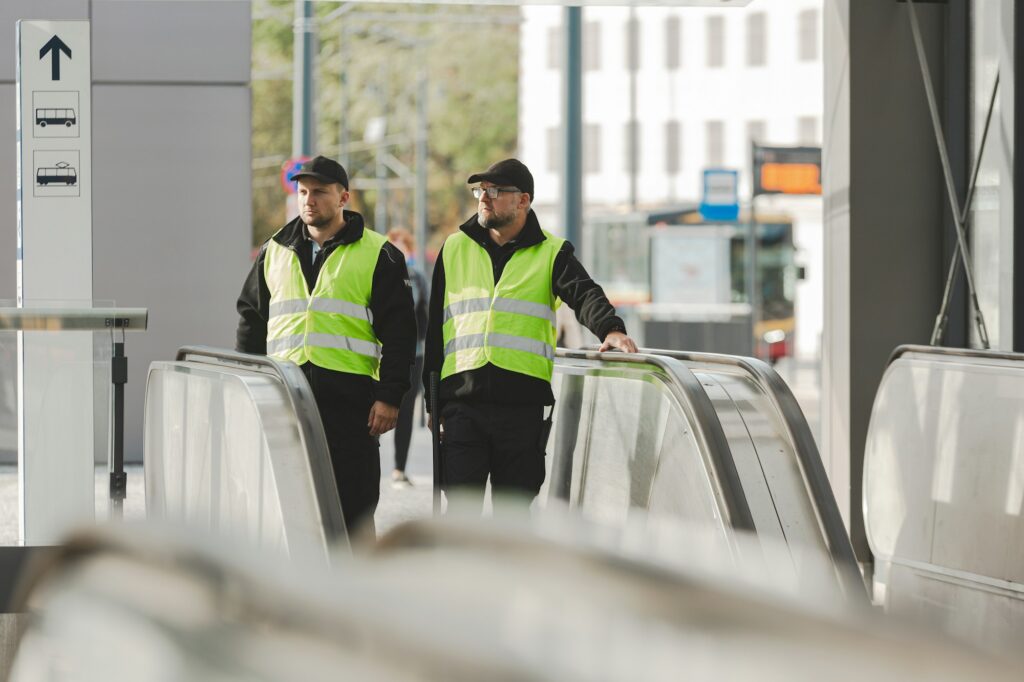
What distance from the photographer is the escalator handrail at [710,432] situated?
4.90m

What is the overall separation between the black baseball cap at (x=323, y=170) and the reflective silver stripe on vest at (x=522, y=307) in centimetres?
77

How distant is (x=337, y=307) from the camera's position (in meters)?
5.94

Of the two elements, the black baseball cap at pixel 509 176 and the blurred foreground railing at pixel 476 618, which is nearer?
the blurred foreground railing at pixel 476 618

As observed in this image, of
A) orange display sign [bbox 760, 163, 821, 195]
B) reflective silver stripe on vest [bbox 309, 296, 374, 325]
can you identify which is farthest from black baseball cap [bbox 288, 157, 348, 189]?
orange display sign [bbox 760, 163, 821, 195]

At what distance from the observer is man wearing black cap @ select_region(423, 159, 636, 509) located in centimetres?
602

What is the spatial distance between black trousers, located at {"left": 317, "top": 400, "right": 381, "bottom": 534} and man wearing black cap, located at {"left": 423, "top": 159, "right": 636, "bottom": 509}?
0.31m

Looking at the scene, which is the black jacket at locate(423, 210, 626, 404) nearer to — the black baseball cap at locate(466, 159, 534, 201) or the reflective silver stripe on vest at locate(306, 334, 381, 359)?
the black baseball cap at locate(466, 159, 534, 201)

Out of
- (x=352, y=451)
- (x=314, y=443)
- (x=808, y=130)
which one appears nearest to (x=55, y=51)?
(x=352, y=451)

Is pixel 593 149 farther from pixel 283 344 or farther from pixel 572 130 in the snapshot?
pixel 283 344

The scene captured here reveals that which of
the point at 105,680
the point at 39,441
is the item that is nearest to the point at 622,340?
the point at 39,441

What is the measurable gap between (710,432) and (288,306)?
1.80 metres

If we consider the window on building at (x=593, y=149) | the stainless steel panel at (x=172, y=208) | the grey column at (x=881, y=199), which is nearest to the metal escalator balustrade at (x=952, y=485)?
the grey column at (x=881, y=199)

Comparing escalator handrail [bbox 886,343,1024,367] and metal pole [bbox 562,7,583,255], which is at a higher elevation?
metal pole [bbox 562,7,583,255]

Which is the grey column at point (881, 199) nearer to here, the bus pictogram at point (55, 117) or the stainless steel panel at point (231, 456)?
the stainless steel panel at point (231, 456)
